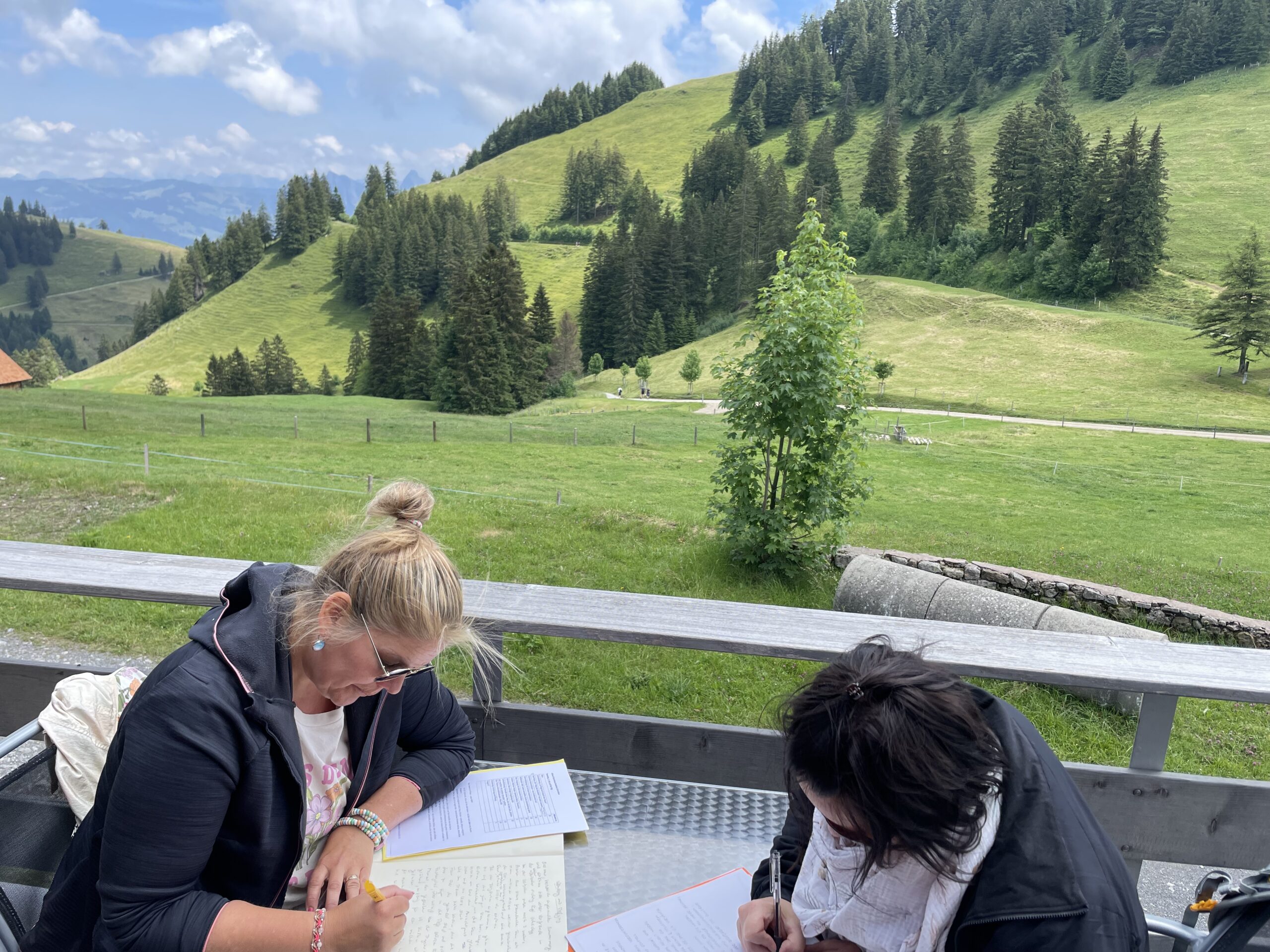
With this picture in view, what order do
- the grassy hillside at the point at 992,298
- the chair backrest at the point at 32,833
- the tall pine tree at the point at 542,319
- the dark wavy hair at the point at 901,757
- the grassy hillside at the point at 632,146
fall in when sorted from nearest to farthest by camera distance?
the dark wavy hair at the point at 901,757
the chair backrest at the point at 32,833
the grassy hillside at the point at 992,298
the tall pine tree at the point at 542,319
the grassy hillside at the point at 632,146

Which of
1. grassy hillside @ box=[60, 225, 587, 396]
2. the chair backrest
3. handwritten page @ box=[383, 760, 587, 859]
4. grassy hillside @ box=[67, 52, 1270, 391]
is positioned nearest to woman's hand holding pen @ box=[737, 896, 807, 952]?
handwritten page @ box=[383, 760, 587, 859]

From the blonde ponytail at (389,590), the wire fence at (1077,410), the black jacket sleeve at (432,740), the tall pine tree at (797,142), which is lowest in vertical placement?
the wire fence at (1077,410)

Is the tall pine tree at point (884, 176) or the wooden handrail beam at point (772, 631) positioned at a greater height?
the tall pine tree at point (884, 176)

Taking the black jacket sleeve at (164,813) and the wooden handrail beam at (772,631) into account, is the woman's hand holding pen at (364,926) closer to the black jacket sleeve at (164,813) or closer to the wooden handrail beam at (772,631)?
the black jacket sleeve at (164,813)

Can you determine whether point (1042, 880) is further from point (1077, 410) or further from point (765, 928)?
point (1077, 410)

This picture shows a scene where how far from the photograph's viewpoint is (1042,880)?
4.08 feet

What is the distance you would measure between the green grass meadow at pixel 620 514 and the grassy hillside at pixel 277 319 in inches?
2408

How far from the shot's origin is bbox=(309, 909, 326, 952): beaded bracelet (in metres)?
A: 1.55

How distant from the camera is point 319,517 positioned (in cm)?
1101

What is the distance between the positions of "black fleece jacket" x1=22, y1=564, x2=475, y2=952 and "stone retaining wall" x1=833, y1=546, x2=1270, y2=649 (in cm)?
814

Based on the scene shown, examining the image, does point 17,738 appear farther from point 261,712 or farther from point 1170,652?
point 1170,652

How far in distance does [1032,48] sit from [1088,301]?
266 feet

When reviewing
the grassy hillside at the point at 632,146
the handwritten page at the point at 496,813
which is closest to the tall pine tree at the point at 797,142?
the grassy hillside at the point at 632,146

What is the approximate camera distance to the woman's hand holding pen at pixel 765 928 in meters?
1.59
